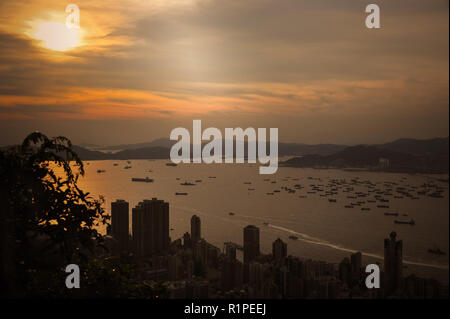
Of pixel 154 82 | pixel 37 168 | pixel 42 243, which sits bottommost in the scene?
pixel 42 243

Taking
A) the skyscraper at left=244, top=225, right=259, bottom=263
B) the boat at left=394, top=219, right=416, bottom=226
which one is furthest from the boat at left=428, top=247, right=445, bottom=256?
the skyscraper at left=244, top=225, right=259, bottom=263

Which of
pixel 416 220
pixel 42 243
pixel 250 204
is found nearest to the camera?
pixel 42 243

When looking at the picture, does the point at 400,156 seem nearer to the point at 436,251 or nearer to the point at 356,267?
the point at 436,251

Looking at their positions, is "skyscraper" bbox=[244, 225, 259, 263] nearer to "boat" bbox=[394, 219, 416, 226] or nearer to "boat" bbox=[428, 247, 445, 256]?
"boat" bbox=[428, 247, 445, 256]

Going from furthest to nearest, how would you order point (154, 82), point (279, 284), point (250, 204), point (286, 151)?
point (250, 204), point (286, 151), point (154, 82), point (279, 284)

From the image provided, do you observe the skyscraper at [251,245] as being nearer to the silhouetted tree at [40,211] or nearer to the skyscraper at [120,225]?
the skyscraper at [120,225]

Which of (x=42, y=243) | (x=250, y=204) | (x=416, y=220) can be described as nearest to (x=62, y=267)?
(x=42, y=243)

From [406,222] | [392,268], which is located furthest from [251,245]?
[406,222]
